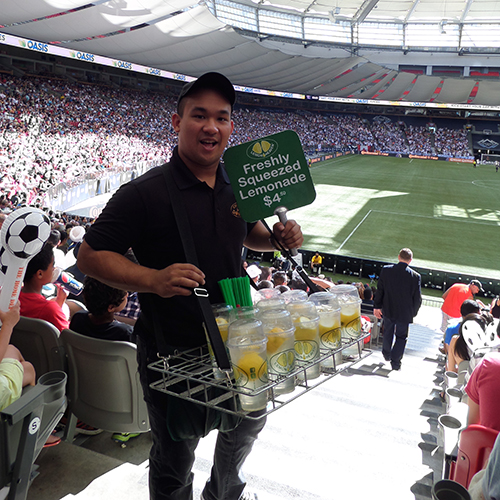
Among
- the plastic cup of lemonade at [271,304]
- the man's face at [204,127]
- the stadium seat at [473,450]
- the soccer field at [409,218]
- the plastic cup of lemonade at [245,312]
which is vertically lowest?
the soccer field at [409,218]

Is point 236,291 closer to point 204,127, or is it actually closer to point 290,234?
point 290,234

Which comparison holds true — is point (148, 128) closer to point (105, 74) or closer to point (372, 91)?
point (105, 74)

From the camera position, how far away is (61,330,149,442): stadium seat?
305 cm

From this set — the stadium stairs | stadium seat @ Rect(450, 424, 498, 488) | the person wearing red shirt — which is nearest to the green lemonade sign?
stadium seat @ Rect(450, 424, 498, 488)

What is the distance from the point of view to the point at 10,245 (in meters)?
2.46

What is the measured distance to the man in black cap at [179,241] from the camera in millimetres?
1878

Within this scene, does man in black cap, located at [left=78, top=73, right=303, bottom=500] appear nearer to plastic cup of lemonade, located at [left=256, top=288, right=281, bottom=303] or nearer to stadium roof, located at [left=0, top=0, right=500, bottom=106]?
plastic cup of lemonade, located at [left=256, top=288, right=281, bottom=303]

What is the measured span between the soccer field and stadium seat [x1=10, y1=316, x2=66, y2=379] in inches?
635

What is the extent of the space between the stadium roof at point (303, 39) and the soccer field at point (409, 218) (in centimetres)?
1612

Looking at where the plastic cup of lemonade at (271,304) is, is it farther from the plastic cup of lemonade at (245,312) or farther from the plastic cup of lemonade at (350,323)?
the plastic cup of lemonade at (350,323)

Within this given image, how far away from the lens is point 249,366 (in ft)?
5.20

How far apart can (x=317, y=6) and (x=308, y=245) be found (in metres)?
37.9

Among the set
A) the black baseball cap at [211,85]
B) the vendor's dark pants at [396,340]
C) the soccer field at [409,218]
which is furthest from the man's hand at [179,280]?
the soccer field at [409,218]

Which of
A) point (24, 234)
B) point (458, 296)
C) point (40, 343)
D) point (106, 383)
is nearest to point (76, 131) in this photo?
point (458, 296)
